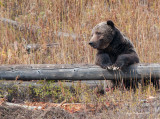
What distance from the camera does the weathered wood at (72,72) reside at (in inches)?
170

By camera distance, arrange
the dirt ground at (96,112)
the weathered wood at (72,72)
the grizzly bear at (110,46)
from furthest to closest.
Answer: the grizzly bear at (110,46), the weathered wood at (72,72), the dirt ground at (96,112)

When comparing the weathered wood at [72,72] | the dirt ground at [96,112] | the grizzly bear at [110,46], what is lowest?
the dirt ground at [96,112]

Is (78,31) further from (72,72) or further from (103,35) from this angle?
(72,72)

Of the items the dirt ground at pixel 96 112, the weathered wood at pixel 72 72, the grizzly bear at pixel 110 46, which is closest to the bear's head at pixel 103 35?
the grizzly bear at pixel 110 46

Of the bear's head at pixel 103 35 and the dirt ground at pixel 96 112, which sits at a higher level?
the bear's head at pixel 103 35

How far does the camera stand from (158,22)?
257 inches

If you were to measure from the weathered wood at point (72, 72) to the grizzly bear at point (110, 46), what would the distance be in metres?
0.15

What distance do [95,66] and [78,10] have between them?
2.97m

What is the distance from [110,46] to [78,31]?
5.93ft

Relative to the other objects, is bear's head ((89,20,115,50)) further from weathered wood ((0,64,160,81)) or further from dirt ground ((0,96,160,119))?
dirt ground ((0,96,160,119))

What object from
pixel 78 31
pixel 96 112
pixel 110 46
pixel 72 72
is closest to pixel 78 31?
pixel 78 31

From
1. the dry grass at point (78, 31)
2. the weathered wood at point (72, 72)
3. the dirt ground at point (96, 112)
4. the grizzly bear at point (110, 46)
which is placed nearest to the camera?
the dirt ground at point (96, 112)

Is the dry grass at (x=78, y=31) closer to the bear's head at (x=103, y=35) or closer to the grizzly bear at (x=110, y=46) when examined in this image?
the grizzly bear at (x=110, y=46)

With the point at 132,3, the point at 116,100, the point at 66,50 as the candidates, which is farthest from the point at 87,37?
the point at 116,100
